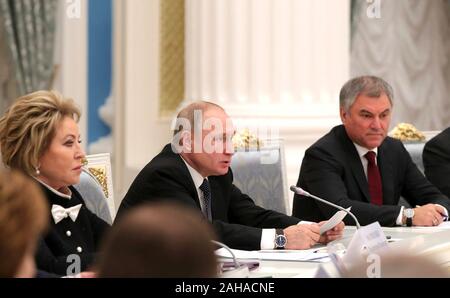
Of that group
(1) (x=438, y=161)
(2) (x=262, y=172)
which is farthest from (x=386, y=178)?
(1) (x=438, y=161)

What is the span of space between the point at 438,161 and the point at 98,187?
213 cm

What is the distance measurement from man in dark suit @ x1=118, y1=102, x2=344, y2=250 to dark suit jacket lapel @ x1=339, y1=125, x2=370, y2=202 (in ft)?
2.33

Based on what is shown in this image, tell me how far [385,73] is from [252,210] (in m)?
4.02

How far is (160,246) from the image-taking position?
125 centimetres

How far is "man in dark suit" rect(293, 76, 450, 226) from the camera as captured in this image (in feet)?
14.4

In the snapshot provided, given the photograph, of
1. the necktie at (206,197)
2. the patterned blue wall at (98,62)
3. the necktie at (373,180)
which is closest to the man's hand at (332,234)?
the necktie at (206,197)

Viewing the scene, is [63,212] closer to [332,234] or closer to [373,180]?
[332,234]

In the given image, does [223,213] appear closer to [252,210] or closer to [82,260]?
[252,210]

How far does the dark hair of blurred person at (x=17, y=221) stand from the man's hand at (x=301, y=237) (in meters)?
1.87

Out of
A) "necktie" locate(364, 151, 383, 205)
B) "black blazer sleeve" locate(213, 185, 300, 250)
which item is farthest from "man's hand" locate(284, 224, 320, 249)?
"necktie" locate(364, 151, 383, 205)

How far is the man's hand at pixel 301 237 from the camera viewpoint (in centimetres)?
→ 333

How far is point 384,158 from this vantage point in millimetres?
Result: 4574

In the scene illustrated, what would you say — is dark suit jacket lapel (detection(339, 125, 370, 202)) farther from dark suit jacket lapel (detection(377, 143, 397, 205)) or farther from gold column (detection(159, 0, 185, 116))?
gold column (detection(159, 0, 185, 116))
